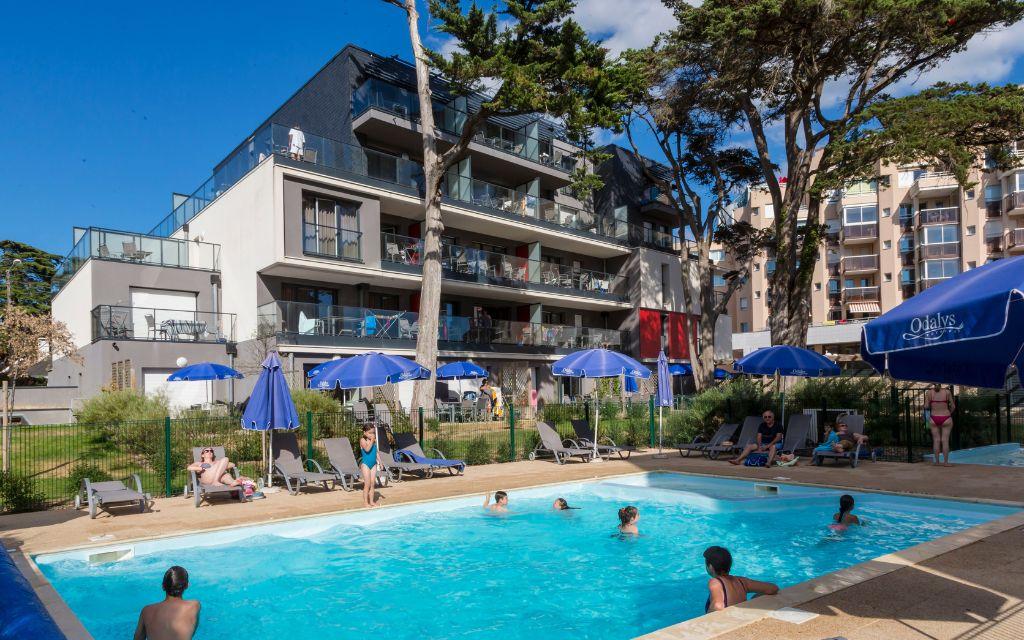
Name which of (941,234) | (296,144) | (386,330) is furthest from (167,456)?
(941,234)

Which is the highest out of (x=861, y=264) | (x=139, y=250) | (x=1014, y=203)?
Answer: (x=1014, y=203)

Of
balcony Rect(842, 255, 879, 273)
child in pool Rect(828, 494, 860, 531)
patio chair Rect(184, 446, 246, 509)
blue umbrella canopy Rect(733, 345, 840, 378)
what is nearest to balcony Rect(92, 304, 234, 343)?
patio chair Rect(184, 446, 246, 509)

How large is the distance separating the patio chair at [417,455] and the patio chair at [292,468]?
1.51 m

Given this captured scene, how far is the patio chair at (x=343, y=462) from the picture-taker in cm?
1216

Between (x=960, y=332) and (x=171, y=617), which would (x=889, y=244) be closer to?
(x=960, y=332)

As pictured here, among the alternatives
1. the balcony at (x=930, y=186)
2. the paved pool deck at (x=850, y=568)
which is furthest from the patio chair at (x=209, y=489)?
the balcony at (x=930, y=186)

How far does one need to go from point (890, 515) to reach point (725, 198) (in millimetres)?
24191

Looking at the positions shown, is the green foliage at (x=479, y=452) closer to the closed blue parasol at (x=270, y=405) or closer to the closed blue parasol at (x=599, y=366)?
the closed blue parasol at (x=599, y=366)

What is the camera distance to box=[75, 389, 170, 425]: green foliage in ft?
54.7

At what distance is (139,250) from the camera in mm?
24609

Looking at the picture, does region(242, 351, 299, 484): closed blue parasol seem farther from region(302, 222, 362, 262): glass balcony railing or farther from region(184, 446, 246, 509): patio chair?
region(302, 222, 362, 262): glass balcony railing

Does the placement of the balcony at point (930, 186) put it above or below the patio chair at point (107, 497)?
above

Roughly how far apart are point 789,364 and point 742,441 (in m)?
2.04

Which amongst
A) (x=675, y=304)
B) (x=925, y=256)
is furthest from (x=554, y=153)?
(x=925, y=256)
